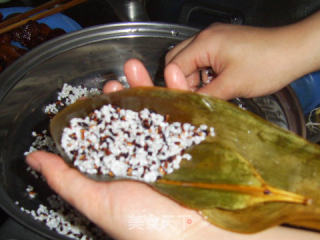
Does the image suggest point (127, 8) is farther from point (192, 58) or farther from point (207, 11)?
point (192, 58)

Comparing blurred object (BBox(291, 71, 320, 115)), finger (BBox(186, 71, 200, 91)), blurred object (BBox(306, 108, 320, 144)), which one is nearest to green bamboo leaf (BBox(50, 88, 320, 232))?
finger (BBox(186, 71, 200, 91))

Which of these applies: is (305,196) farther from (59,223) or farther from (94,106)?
(59,223)

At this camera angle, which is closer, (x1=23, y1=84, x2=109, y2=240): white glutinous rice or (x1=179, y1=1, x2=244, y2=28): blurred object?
(x1=23, y1=84, x2=109, y2=240): white glutinous rice

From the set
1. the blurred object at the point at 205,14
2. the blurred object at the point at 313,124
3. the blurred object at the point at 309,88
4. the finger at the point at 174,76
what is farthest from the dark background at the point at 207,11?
the finger at the point at 174,76

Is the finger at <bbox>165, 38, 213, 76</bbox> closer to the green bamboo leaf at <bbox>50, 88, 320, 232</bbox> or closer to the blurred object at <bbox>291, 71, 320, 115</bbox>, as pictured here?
the green bamboo leaf at <bbox>50, 88, 320, 232</bbox>

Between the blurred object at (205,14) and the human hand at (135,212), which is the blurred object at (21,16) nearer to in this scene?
the blurred object at (205,14)

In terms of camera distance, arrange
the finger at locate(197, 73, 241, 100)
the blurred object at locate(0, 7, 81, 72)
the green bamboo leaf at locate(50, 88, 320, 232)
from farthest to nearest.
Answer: the blurred object at locate(0, 7, 81, 72) → the finger at locate(197, 73, 241, 100) → the green bamboo leaf at locate(50, 88, 320, 232)

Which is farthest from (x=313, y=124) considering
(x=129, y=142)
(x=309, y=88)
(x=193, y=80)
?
(x=129, y=142)
